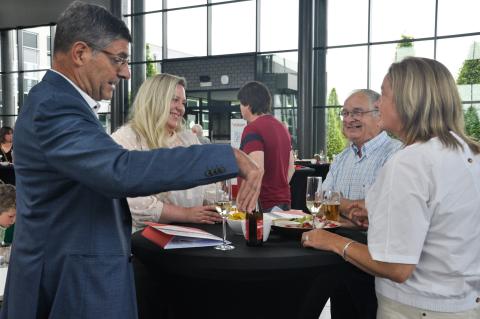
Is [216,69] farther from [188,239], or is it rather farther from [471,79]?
[188,239]

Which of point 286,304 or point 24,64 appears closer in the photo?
point 286,304

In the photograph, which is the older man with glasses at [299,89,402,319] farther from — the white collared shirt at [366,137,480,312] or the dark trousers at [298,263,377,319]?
the white collared shirt at [366,137,480,312]

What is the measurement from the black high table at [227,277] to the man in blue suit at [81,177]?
0.29 m

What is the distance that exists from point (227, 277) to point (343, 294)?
1344mm

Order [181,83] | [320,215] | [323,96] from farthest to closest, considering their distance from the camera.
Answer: [323,96]
[181,83]
[320,215]

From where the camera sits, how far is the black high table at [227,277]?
4.93 feet

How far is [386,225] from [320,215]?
1.74 feet

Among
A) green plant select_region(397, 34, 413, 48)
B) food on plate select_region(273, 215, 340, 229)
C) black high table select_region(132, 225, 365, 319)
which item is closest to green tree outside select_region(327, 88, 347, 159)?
green plant select_region(397, 34, 413, 48)

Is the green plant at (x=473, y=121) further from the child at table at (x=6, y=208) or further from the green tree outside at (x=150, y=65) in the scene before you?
the child at table at (x=6, y=208)

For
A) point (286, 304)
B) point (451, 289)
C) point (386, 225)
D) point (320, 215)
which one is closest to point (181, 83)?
point (320, 215)

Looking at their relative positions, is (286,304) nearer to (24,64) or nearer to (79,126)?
(79,126)

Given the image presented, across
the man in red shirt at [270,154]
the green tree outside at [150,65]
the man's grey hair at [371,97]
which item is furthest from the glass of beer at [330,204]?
the green tree outside at [150,65]

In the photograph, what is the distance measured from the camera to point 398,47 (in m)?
10.1

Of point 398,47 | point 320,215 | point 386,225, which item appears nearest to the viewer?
point 386,225
